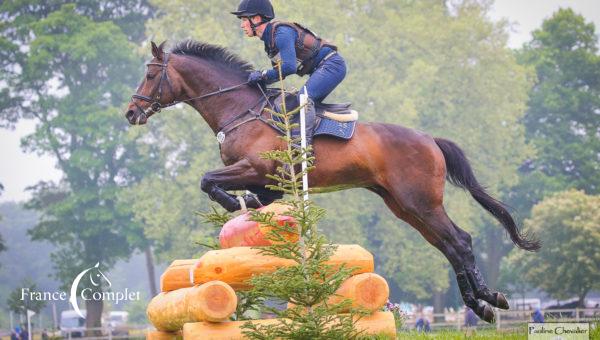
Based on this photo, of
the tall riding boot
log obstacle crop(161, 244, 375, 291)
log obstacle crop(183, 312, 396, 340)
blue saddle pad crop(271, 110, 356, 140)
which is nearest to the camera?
log obstacle crop(183, 312, 396, 340)

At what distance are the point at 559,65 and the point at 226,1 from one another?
20.7 meters

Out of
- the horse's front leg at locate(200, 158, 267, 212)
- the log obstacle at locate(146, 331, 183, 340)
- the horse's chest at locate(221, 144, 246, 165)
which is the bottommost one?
the log obstacle at locate(146, 331, 183, 340)

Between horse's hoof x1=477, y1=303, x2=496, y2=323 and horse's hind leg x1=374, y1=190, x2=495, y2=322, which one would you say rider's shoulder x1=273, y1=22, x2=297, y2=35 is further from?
horse's hoof x1=477, y1=303, x2=496, y2=323

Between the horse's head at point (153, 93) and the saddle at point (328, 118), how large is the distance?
1247mm

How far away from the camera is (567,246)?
4266 cm

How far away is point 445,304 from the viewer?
52500 mm

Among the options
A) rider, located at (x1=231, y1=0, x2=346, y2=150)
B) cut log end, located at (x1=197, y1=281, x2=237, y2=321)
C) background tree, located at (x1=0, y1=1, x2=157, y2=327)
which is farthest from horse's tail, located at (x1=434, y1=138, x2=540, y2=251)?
background tree, located at (x1=0, y1=1, x2=157, y2=327)

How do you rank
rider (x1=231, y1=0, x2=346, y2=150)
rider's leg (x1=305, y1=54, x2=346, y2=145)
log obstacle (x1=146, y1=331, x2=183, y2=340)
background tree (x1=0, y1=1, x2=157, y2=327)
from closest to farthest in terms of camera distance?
rider (x1=231, y1=0, x2=346, y2=150) → rider's leg (x1=305, y1=54, x2=346, y2=145) → log obstacle (x1=146, y1=331, x2=183, y2=340) → background tree (x1=0, y1=1, x2=157, y2=327)

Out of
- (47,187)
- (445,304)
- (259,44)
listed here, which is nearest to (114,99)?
(47,187)

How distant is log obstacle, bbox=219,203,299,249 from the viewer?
355 inches

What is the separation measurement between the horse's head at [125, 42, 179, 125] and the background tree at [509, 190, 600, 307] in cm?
3245

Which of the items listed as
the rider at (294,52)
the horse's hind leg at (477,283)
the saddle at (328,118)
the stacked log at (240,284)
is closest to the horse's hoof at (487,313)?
the horse's hind leg at (477,283)

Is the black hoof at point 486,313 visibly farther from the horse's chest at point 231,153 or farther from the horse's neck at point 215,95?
the horse's neck at point 215,95

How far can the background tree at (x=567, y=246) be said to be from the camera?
138 ft
